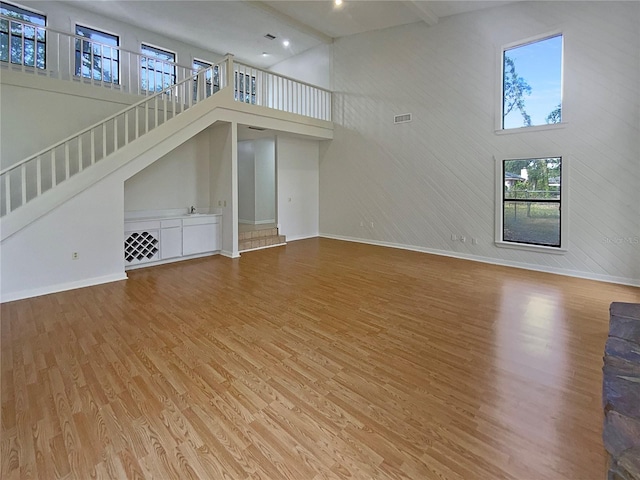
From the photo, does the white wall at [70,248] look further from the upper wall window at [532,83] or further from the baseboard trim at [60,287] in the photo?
the upper wall window at [532,83]

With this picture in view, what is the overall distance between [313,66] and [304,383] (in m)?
9.25

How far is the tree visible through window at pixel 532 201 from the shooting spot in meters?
5.63

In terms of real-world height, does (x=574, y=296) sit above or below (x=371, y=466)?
above

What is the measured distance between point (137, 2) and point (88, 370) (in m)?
7.39

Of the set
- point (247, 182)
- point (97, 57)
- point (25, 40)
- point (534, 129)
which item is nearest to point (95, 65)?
point (97, 57)

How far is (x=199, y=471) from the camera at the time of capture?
1.65 metres

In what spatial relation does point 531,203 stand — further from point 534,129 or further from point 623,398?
point 623,398

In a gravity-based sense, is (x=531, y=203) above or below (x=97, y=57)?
below

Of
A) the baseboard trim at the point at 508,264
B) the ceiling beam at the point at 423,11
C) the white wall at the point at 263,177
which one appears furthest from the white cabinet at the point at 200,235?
the ceiling beam at the point at 423,11

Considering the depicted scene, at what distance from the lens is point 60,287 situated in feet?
14.8

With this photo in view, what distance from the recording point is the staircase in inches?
291

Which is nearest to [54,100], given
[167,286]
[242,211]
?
[167,286]

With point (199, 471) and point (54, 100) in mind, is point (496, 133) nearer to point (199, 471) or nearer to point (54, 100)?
point (199, 471)

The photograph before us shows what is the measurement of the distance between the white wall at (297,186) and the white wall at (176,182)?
1.94m
